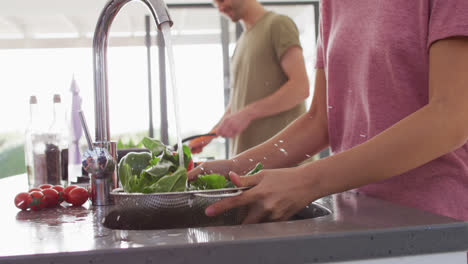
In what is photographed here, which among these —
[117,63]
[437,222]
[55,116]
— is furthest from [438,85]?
[117,63]

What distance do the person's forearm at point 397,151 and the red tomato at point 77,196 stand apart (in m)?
0.45

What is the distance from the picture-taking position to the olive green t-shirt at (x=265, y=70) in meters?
1.99

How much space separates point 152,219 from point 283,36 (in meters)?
1.37

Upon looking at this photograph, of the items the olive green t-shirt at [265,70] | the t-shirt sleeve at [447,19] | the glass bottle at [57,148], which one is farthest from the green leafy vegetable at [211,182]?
the olive green t-shirt at [265,70]

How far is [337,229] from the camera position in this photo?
55 cm

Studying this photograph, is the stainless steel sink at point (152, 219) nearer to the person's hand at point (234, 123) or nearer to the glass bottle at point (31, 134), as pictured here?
the glass bottle at point (31, 134)

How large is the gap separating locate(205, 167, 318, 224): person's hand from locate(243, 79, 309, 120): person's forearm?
1238 millimetres

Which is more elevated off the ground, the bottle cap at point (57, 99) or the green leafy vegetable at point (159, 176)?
the bottle cap at point (57, 99)

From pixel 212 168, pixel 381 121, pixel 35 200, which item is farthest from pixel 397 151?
pixel 35 200

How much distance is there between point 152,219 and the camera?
2.52 feet

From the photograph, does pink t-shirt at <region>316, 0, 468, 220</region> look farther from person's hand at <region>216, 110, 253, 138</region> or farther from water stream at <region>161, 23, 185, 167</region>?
person's hand at <region>216, 110, 253, 138</region>

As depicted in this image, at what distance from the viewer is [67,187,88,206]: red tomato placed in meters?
0.87

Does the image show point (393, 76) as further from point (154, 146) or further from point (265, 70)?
point (265, 70)

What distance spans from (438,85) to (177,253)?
0.48 m
